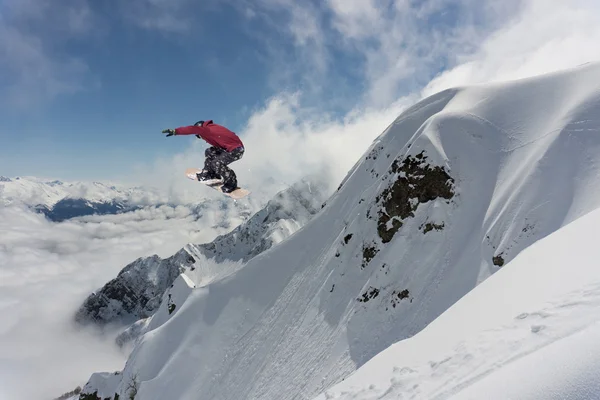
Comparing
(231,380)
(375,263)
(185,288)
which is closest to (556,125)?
(375,263)

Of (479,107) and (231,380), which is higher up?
(479,107)

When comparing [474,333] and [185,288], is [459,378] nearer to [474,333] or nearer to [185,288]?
[474,333]

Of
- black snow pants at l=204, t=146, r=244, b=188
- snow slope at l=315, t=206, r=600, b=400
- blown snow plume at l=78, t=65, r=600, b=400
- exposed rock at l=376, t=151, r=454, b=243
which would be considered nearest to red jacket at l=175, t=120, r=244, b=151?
black snow pants at l=204, t=146, r=244, b=188

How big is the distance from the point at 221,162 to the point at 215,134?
6.51 feet

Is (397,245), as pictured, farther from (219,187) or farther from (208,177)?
(208,177)

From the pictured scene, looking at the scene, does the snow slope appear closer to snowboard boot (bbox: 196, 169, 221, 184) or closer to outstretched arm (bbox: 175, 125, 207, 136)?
outstretched arm (bbox: 175, 125, 207, 136)

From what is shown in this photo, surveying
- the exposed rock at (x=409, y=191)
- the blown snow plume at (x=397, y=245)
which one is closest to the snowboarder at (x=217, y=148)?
the blown snow plume at (x=397, y=245)

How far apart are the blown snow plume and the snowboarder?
19250 mm

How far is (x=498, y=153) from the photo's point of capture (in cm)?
3088

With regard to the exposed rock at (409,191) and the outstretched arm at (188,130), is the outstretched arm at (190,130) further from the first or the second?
the exposed rock at (409,191)

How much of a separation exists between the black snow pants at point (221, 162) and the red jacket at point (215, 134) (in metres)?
0.28

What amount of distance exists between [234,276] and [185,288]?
22.9 m

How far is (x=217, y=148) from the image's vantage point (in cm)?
1346

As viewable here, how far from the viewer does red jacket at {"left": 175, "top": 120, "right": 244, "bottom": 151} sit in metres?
11.6
